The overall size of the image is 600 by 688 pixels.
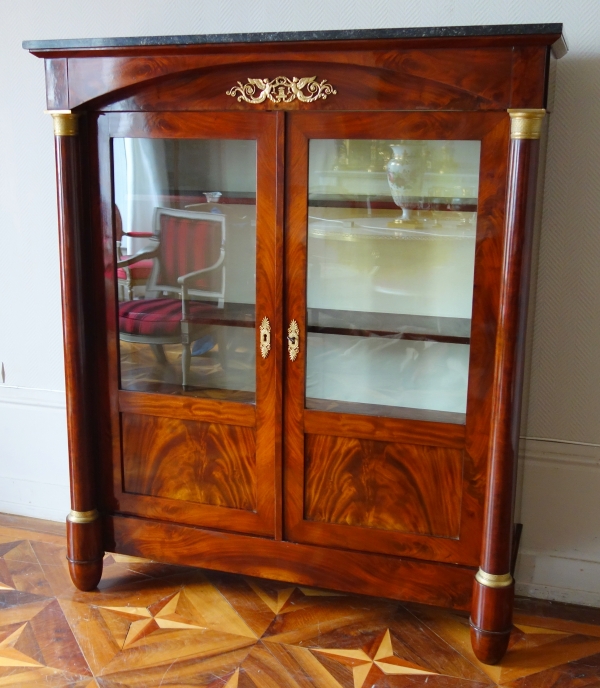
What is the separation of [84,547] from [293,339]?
25.7 inches

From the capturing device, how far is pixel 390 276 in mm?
1443

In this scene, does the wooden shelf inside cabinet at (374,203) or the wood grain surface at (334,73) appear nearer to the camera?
the wood grain surface at (334,73)

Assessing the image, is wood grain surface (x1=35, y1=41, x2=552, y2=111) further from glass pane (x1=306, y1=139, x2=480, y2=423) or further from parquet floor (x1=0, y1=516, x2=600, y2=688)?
parquet floor (x1=0, y1=516, x2=600, y2=688)

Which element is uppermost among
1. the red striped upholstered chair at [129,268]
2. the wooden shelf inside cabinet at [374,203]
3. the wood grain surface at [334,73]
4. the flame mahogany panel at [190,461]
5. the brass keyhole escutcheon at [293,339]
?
the wood grain surface at [334,73]

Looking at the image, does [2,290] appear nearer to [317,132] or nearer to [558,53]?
[317,132]

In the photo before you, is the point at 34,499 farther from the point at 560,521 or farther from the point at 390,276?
the point at 560,521

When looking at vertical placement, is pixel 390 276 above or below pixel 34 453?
above

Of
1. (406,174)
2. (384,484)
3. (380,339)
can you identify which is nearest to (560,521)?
(384,484)

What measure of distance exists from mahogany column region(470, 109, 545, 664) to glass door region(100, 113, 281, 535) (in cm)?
42

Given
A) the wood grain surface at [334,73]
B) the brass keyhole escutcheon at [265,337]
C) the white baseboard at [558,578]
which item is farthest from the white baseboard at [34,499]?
the white baseboard at [558,578]

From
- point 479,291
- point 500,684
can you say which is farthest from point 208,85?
point 500,684

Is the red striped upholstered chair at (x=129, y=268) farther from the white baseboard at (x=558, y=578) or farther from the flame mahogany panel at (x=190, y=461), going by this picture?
the white baseboard at (x=558, y=578)

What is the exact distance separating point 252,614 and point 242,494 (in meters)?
0.26

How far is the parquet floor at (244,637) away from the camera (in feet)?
4.61
